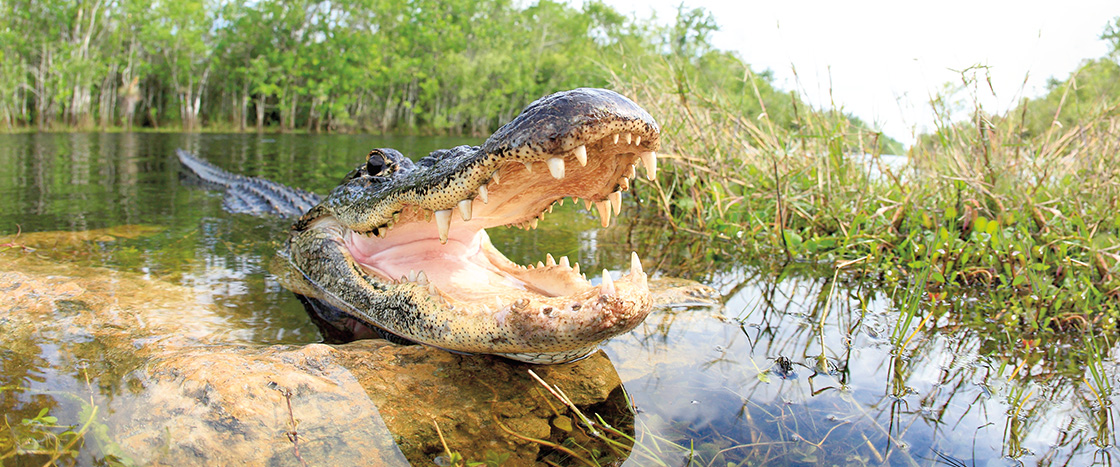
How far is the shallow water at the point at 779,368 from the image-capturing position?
1705 millimetres

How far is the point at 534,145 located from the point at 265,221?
169 inches

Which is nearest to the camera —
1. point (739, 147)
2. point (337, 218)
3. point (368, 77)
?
point (337, 218)

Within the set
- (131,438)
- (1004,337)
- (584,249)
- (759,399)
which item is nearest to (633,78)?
(584,249)

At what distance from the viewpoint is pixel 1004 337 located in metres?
2.53

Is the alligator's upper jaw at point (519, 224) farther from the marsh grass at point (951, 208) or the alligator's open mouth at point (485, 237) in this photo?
the marsh grass at point (951, 208)

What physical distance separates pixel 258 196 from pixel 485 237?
14.4ft

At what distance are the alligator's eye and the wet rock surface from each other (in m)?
0.90

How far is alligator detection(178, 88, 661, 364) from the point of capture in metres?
1.77

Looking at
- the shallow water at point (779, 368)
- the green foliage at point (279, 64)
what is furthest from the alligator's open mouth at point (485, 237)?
the green foliage at point (279, 64)

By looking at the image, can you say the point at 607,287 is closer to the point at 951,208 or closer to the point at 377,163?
the point at 377,163

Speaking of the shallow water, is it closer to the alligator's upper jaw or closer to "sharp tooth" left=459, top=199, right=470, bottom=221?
the alligator's upper jaw

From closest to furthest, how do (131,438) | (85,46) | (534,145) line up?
(131,438) < (534,145) < (85,46)

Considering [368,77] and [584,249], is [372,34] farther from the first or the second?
[584,249]

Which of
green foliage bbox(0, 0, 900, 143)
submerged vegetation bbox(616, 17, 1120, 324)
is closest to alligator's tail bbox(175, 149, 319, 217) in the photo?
submerged vegetation bbox(616, 17, 1120, 324)
